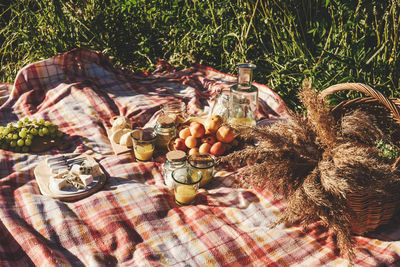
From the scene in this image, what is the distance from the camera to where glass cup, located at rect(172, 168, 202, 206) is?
1.74 m

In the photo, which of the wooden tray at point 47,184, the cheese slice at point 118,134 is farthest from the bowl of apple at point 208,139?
the wooden tray at point 47,184

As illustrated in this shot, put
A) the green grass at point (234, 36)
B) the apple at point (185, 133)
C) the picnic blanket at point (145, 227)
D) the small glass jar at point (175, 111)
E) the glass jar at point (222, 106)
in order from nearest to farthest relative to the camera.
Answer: the picnic blanket at point (145, 227) → the apple at point (185, 133) → the glass jar at point (222, 106) → the small glass jar at point (175, 111) → the green grass at point (234, 36)

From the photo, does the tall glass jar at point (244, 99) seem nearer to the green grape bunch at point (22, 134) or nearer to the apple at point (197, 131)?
the apple at point (197, 131)

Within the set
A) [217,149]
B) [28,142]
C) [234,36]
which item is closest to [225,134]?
[217,149]

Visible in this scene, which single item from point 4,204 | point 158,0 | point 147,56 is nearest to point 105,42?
point 147,56

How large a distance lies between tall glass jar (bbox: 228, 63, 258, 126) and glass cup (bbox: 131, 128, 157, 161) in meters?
0.53

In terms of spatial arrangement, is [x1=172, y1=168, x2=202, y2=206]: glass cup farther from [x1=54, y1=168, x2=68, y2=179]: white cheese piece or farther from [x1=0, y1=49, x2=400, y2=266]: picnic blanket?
[x1=54, y1=168, x2=68, y2=179]: white cheese piece

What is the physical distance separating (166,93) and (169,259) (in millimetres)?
1903

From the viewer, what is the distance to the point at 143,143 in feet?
6.73

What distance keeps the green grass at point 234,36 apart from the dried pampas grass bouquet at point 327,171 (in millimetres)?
1229

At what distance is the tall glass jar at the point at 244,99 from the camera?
6.93 ft

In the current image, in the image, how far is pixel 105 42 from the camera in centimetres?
403

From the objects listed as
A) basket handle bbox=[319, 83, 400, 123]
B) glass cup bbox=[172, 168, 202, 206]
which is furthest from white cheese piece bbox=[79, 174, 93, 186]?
basket handle bbox=[319, 83, 400, 123]

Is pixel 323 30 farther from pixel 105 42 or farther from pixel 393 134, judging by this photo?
pixel 105 42
